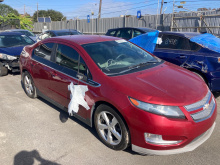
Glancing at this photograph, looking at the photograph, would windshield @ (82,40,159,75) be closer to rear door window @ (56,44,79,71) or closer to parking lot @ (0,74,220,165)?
rear door window @ (56,44,79,71)

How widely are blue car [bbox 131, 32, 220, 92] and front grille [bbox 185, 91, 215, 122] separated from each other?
2.10 m

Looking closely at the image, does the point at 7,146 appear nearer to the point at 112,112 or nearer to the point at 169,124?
the point at 112,112

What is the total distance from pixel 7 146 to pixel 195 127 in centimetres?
279

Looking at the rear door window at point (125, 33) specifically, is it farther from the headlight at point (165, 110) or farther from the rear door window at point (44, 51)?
the headlight at point (165, 110)

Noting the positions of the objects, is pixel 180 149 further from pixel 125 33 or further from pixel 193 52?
pixel 125 33

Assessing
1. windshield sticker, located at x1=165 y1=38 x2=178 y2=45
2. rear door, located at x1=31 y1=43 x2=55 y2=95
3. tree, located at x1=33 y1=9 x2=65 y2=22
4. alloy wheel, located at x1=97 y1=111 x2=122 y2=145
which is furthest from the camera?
tree, located at x1=33 y1=9 x2=65 y2=22

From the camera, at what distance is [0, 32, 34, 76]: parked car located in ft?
24.1

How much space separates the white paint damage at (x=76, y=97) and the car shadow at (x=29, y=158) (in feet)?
2.88

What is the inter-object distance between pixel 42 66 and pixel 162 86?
2.63m

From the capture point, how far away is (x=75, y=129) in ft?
12.5

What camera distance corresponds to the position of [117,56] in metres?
3.78

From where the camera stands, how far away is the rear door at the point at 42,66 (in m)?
4.30

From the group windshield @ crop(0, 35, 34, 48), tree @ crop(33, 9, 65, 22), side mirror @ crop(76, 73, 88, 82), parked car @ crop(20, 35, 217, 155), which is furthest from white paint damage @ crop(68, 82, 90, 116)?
tree @ crop(33, 9, 65, 22)

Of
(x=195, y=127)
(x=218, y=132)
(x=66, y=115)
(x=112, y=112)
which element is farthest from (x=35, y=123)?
(x=218, y=132)
